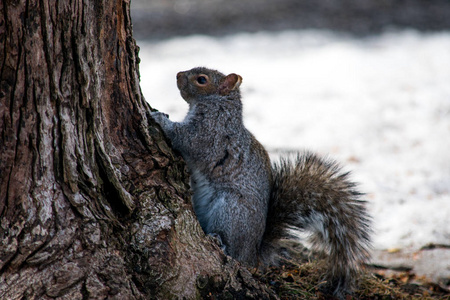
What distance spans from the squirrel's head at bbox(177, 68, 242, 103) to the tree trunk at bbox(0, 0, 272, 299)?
2.24 feet

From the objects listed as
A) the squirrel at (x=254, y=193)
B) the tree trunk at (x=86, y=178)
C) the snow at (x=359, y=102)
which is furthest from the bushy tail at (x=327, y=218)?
the snow at (x=359, y=102)

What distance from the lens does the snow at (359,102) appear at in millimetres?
3689

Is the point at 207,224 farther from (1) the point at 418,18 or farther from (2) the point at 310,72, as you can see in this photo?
(1) the point at 418,18

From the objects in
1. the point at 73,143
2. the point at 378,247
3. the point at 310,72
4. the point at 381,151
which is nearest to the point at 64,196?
the point at 73,143

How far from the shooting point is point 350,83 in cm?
572

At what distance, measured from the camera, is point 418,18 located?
767cm

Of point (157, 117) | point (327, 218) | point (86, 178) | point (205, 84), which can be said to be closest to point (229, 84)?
point (205, 84)

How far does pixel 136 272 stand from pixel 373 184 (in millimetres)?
2729

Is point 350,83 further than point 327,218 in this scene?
Yes

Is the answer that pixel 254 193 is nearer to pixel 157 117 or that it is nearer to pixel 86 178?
pixel 157 117

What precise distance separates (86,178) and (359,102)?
4259mm

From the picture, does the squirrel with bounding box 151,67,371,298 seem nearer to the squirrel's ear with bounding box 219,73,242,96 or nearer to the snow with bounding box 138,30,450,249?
the squirrel's ear with bounding box 219,73,242,96

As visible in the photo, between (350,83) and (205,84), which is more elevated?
(350,83)

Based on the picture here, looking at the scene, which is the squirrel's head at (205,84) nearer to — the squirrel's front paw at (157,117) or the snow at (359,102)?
the squirrel's front paw at (157,117)
